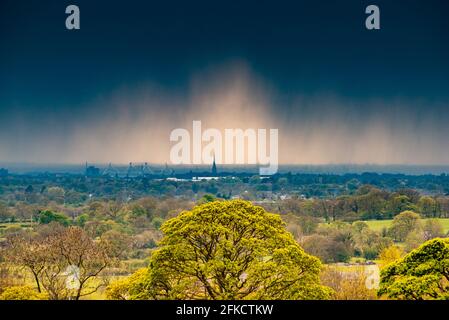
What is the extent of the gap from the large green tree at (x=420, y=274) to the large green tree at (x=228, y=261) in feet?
3.53

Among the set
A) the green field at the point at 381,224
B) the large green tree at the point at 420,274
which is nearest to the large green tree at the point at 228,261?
the large green tree at the point at 420,274

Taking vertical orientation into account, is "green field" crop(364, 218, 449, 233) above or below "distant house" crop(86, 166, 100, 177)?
below

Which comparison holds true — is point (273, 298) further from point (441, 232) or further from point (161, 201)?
point (161, 201)

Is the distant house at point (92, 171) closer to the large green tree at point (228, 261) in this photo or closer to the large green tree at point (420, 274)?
the large green tree at point (228, 261)

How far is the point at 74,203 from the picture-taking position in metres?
25.6

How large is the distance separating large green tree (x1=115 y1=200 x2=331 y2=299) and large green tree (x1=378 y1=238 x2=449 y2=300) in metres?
1.08

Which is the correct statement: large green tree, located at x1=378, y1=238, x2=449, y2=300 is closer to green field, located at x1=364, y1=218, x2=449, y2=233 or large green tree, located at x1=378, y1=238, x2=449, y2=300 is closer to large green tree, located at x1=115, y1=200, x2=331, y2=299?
large green tree, located at x1=115, y1=200, x2=331, y2=299

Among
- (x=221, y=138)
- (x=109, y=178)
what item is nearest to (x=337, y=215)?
(x=221, y=138)

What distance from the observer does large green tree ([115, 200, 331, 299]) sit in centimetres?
716

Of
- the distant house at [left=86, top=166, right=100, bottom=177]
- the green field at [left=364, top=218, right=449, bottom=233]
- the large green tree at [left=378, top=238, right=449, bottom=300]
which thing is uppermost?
the distant house at [left=86, top=166, right=100, bottom=177]

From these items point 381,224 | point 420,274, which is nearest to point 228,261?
point 420,274

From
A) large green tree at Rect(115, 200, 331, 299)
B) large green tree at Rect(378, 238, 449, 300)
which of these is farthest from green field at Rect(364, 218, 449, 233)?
large green tree at Rect(115, 200, 331, 299)
